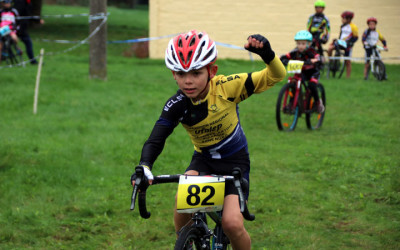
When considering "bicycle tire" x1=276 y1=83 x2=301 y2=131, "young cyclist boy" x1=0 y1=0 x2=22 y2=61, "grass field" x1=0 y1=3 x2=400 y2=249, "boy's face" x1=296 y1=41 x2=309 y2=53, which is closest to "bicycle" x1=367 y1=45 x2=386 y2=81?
"grass field" x1=0 y1=3 x2=400 y2=249

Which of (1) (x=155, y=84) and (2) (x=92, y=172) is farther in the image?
(1) (x=155, y=84)

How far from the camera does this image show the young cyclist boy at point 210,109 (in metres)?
4.34

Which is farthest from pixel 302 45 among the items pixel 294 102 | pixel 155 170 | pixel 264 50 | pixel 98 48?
pixel 264 50

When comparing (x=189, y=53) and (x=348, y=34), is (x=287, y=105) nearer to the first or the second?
(x=189, y=53)

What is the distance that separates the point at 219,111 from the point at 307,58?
7431 millimetres

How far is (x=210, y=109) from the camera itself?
Result: 4691 millimetres

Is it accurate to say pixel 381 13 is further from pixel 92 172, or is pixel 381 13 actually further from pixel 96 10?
pixel 92 172

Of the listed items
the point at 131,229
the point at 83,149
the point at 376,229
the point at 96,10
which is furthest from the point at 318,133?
the point at 96,10

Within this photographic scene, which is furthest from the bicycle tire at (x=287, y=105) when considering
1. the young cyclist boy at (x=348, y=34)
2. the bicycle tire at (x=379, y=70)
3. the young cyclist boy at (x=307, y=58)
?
the young cyclist boy at (x=348, y=34)

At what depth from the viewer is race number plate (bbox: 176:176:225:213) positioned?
163 inches

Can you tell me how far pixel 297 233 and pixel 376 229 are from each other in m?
0.87

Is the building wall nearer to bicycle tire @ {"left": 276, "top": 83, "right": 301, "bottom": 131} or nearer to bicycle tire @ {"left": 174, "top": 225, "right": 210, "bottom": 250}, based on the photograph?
bicycle tire @ {"left": 276, "top": 83, "right": 301, "bottom": 131}

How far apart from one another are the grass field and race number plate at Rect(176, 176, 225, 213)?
2119 millimetres

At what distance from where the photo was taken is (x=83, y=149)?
392 inches
